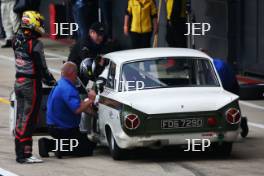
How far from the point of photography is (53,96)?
1571 cm

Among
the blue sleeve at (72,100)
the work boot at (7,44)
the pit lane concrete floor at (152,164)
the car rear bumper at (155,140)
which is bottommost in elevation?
the work boot at (7,44)

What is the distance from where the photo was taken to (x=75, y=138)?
15797 millimetres

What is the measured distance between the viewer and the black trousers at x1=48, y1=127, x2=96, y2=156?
1577cm

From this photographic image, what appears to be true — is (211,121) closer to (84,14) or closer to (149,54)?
(149,54)

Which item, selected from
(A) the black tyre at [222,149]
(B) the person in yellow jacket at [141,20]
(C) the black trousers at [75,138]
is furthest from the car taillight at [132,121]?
(B) the person in yellow jacket at [141,20]

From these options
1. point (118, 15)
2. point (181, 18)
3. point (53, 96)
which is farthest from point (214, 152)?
point (118, 15)

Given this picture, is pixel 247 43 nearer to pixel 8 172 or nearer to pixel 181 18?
pixel 181 18

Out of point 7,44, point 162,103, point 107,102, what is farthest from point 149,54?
point 7,44

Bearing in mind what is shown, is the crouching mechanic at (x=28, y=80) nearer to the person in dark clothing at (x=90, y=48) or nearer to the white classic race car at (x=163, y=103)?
the white classic race car at (x=163, y=103)

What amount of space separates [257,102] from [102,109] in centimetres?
574

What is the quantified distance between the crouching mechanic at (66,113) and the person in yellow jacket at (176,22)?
298 inches

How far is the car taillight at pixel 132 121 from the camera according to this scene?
49.1 feet

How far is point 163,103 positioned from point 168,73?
91 cm

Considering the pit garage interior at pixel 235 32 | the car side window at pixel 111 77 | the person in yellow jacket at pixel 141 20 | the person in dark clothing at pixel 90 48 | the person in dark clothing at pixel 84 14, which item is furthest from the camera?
the person in dark clothing at pixel 84 14
